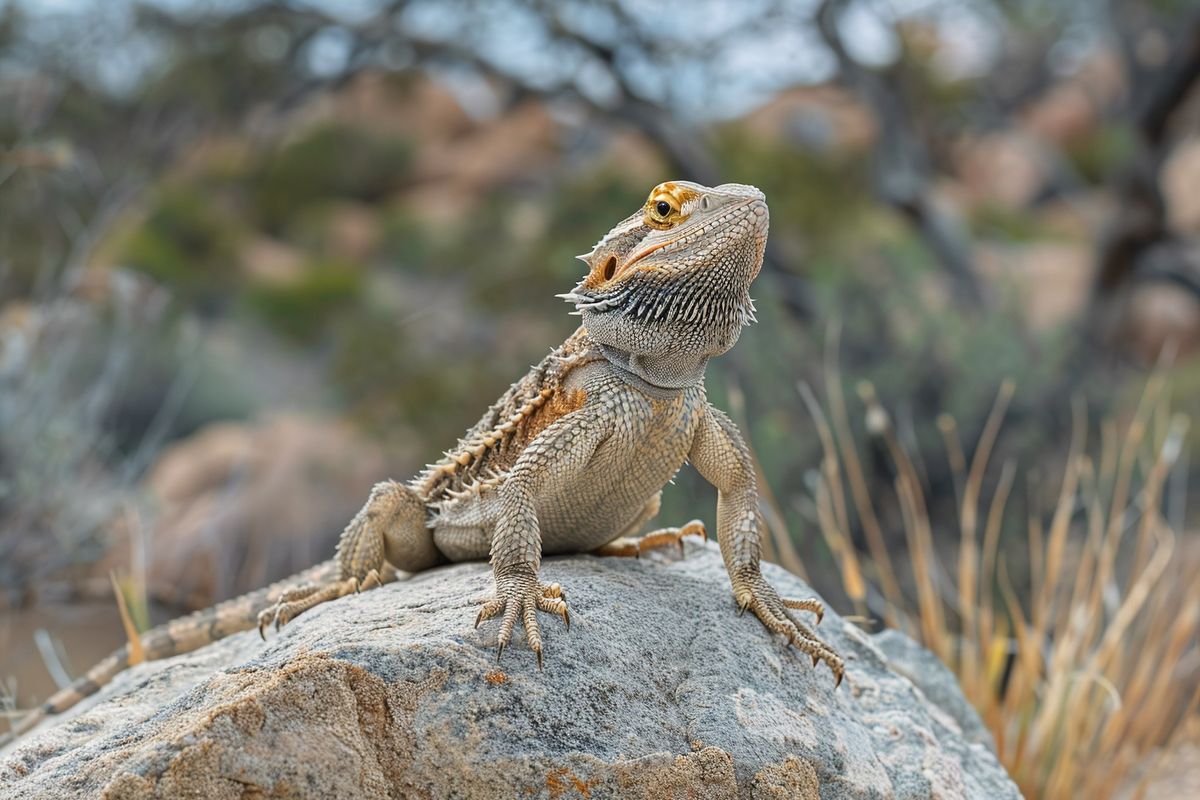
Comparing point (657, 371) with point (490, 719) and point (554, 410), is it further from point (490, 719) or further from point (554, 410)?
point (490, 719)

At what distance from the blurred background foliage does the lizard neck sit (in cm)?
120

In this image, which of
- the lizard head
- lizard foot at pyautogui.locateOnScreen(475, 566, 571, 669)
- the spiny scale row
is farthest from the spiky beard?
lizard foot at pyautogui.locateOnScreen(475, 566, 571, 669)

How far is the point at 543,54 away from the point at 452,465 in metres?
8.47

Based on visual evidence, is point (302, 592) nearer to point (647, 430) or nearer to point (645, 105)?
point (647, 430)

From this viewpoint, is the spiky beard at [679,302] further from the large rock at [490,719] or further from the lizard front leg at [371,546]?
the lizard front leg at [371,546]

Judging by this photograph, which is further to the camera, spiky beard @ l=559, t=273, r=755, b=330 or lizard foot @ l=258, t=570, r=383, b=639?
lizard foot @ l=258, t=570, r=383, b=639

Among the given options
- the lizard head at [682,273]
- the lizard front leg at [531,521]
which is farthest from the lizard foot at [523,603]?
the lizard head at [682,273]

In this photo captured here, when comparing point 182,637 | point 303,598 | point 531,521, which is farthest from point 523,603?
point 182,637

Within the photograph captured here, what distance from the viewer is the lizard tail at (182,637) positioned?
10.8ft

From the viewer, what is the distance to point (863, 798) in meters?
2.47

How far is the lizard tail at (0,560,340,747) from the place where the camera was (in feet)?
10.8

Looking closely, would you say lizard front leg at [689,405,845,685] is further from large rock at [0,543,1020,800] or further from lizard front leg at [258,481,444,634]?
lizard front leg at [258,481,444,634]

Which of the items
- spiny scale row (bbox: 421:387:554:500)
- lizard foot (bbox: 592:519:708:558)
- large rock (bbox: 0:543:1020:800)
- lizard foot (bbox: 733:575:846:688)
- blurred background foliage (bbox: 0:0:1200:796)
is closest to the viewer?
large rock (bbox: 0:543:1020:800)

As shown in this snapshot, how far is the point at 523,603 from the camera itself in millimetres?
2398
